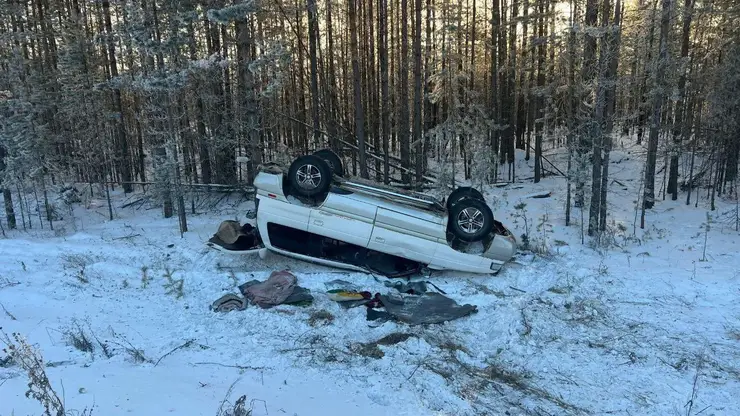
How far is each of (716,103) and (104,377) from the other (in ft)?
59.7

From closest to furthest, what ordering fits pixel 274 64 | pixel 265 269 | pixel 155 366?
pixel 155 366
pixel 265 269
pixel 274 64

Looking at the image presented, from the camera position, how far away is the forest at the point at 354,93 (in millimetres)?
11531

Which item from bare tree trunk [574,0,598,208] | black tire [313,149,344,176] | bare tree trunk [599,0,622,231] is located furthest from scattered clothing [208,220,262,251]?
bare tree trunk [599,0,622,231]

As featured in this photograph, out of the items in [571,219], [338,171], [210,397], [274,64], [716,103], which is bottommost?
[571,219]

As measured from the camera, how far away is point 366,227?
785 centimetres

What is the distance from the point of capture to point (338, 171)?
31.0 feet

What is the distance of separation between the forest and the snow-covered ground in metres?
3.92

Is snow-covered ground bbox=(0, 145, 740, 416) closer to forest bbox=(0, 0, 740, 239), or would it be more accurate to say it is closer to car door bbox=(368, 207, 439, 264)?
car door bbox=(368, 207, 439, 264)

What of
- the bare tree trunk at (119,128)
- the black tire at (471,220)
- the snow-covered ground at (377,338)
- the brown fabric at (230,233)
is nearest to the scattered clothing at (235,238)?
the brown fabric at (230,233)

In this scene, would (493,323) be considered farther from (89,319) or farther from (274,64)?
(274,64)

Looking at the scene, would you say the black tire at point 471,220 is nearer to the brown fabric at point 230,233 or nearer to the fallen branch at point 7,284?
the brown fabric at point 230,233

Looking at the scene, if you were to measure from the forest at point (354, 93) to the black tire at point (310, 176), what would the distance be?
4530 mm

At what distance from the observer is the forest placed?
11.5 meters

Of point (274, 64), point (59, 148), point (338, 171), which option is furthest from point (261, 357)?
point (59, 148)
